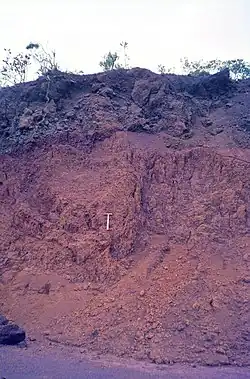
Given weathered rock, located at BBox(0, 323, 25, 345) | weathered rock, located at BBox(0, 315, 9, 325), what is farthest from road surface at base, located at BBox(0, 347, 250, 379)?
weathered rock, located at BBox(0, 315, 9, 325)

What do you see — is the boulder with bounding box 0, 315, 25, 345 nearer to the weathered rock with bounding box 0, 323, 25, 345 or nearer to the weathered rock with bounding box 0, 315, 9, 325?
the weathered rock with bounding box 0, 323, 25, 345

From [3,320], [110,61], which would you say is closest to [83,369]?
[3,320]

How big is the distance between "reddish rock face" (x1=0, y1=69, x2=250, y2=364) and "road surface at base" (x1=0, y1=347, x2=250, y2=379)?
367 millimetres

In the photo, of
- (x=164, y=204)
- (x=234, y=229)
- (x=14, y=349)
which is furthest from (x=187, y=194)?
(x=14, y=349)

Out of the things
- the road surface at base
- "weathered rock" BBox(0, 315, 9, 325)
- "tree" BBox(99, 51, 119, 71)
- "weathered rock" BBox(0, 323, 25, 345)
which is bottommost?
the road surface at base

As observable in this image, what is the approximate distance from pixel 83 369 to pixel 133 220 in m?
4.23

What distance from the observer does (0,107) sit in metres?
16.8

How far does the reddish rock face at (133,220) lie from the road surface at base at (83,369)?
1.20 feet

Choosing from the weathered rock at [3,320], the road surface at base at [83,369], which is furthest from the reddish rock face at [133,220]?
the weathered rock at [3,320]

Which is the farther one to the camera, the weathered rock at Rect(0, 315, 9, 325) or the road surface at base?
the weathered rock at Rect(0, 315, 9, 325)

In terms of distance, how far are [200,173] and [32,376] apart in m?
6.82

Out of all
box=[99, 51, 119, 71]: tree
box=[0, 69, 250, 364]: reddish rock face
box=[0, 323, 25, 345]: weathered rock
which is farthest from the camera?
box=[99, 51, 119, 71]: tree

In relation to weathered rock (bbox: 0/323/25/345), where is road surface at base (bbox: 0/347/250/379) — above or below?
below

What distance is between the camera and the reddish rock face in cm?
1120
